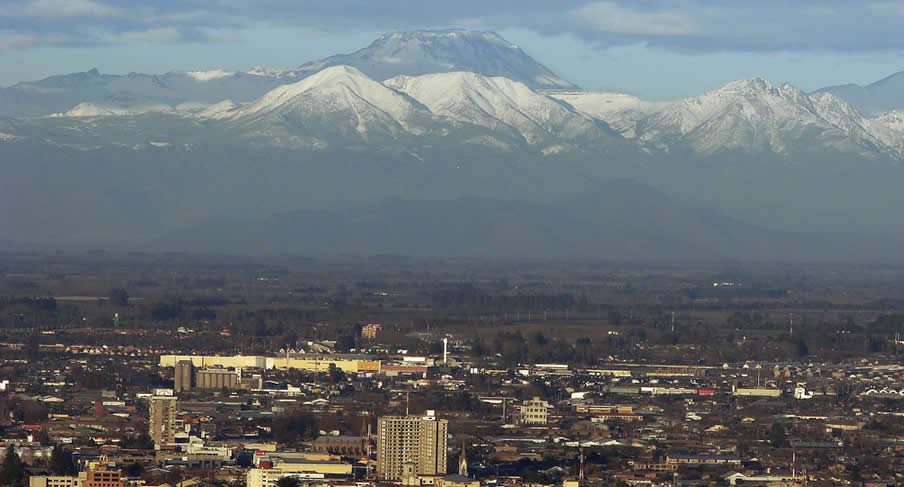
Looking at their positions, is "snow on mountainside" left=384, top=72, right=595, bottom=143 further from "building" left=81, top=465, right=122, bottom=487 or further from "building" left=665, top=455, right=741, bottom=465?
"building" left=81, top=465, right=122, bottom=487

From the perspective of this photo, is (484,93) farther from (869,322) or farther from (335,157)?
(869,322)

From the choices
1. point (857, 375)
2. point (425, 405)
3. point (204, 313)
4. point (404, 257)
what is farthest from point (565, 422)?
point (404, 257)

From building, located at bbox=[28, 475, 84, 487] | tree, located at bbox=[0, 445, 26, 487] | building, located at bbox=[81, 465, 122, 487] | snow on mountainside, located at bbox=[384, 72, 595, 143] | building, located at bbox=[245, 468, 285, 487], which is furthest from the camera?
snow on mountainside, located at bbox=[384, 72, 595, 143]

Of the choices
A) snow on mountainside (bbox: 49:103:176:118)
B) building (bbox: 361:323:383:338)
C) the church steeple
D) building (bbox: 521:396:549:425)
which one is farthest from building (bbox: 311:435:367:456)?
snow on mountainside (bbox: 49:103:176:118)

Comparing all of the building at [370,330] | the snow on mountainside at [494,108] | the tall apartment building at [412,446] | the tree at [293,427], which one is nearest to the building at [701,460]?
the tall apartment building at [412,446]

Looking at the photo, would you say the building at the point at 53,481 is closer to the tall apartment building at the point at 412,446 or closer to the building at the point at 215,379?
the tall apartment building at the point at 412,446
